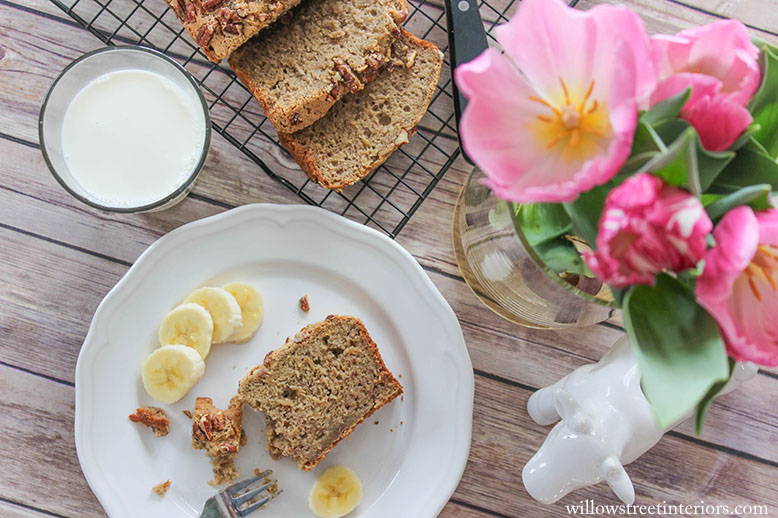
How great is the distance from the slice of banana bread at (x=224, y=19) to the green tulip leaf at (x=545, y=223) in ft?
2.70

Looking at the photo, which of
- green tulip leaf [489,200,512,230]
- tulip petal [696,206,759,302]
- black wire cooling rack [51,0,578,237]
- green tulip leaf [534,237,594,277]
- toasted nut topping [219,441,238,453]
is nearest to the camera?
tulip petal [696,206,759,302]

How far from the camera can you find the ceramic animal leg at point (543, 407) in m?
1.56

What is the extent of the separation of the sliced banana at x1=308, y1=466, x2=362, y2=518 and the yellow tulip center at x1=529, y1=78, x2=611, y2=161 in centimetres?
113

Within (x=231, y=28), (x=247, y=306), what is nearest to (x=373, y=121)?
(x=231, y=28)

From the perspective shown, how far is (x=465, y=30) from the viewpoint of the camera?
1540 millimetres

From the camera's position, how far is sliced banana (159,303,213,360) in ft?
5.09

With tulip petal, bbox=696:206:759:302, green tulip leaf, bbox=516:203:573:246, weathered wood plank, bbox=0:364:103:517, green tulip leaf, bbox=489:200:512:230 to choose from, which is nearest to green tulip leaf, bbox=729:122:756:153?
tulip petal, bbox=696:206:759:302

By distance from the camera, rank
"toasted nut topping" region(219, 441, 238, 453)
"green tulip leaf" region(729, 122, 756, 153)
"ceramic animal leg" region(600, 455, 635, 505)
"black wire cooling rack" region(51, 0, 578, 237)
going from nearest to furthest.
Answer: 1. "green tulip leaf" region(729, 122, 756, 153)
2. "ceramic animal leg" region(600, 455, 635, 505)
3. "toasted nut topping" region(219, 441, 238, 453)
4. "black wire cooling rack" region(51, 0, 578, 237)

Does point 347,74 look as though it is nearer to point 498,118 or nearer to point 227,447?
point 498,118

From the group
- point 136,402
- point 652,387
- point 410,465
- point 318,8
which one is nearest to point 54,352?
point 136,402

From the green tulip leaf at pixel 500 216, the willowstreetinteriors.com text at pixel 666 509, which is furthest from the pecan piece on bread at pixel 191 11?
the willowstreetinteriors.com text at pixel 666 509

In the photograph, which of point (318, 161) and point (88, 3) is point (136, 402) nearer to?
point (318, 161)

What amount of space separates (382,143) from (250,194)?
379 millimetres

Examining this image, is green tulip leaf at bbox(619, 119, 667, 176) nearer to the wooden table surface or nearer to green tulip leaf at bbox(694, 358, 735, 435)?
green tulip leaf at bbox(694, 358, 735, 435)
